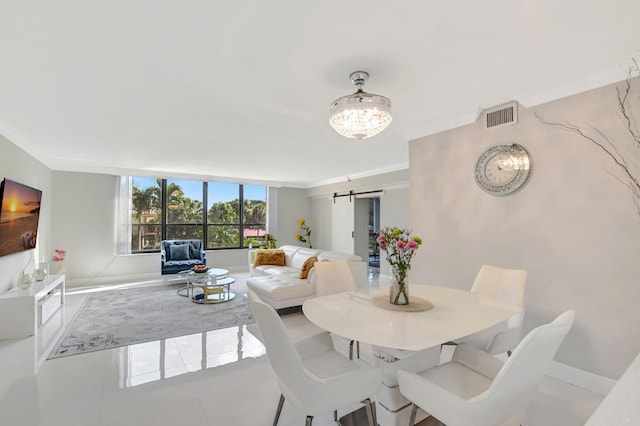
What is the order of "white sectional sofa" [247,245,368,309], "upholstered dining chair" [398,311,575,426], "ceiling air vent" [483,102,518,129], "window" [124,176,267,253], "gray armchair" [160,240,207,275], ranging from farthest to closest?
"window" [124,176,267,253]
"gray armchair" [160,240,207,275]
"white sectional sofa" [247,245,368,309]
"ceiling air vent" [483,102,518,129]
"upholstered dining chair" [398,311,575,426]

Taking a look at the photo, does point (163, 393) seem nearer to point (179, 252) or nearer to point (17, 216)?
point (17, 216)

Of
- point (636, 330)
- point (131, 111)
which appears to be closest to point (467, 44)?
point (636, 330)

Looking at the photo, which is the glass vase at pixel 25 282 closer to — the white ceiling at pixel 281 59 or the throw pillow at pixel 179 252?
the white ceiling at pixel 281 59

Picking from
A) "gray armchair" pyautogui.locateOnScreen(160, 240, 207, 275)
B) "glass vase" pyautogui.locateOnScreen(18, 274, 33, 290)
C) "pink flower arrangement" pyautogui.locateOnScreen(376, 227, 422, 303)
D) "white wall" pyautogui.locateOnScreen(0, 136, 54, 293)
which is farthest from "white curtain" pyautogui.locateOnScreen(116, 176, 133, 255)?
"pink flower arrangement" pyautogui.locateOnScreen(376, 227, 422, 303)

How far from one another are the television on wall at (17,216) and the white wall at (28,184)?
14cm

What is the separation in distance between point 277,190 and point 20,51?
6.38 metres

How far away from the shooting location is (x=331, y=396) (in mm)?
1396

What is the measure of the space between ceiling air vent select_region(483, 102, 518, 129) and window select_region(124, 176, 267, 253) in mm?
6125

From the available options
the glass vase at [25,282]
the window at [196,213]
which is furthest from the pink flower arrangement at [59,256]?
the glass vase at [25,282]

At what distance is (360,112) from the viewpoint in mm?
2158

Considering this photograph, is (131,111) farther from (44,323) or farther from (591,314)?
(591,314)

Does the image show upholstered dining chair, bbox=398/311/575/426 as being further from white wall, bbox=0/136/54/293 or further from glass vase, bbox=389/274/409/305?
white wall, bbox=0/136/54/293

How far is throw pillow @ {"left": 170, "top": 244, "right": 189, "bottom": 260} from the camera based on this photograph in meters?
6.12

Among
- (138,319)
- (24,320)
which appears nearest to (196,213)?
(138,319)
